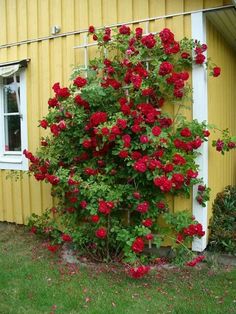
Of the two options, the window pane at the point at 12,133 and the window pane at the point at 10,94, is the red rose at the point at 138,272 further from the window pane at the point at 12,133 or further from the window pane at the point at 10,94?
the window pane at the point at 10,94

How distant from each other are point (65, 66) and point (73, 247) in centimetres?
245

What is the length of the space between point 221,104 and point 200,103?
1106mm

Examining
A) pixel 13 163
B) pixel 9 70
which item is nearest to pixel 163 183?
pixel 13 163

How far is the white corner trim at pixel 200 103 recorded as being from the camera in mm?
4793

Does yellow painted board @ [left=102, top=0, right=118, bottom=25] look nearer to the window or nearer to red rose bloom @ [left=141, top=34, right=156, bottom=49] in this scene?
red rose bloom @ [left=141, top=34, right=156, bottom=49]

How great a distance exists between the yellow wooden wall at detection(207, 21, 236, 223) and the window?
2705 millimetres

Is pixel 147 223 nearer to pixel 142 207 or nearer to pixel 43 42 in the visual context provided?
pixel 142 207

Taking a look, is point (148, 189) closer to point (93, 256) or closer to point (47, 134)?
point (93, 256)

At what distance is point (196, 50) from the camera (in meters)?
4.70

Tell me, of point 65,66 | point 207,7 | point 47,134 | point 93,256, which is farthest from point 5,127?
point 207,7

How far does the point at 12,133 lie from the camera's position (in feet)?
21.2

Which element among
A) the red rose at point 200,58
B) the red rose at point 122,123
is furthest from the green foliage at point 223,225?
the red rose at point 200,58

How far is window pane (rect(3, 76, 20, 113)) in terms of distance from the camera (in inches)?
250

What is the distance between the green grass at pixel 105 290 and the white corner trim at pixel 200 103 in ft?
1.80
